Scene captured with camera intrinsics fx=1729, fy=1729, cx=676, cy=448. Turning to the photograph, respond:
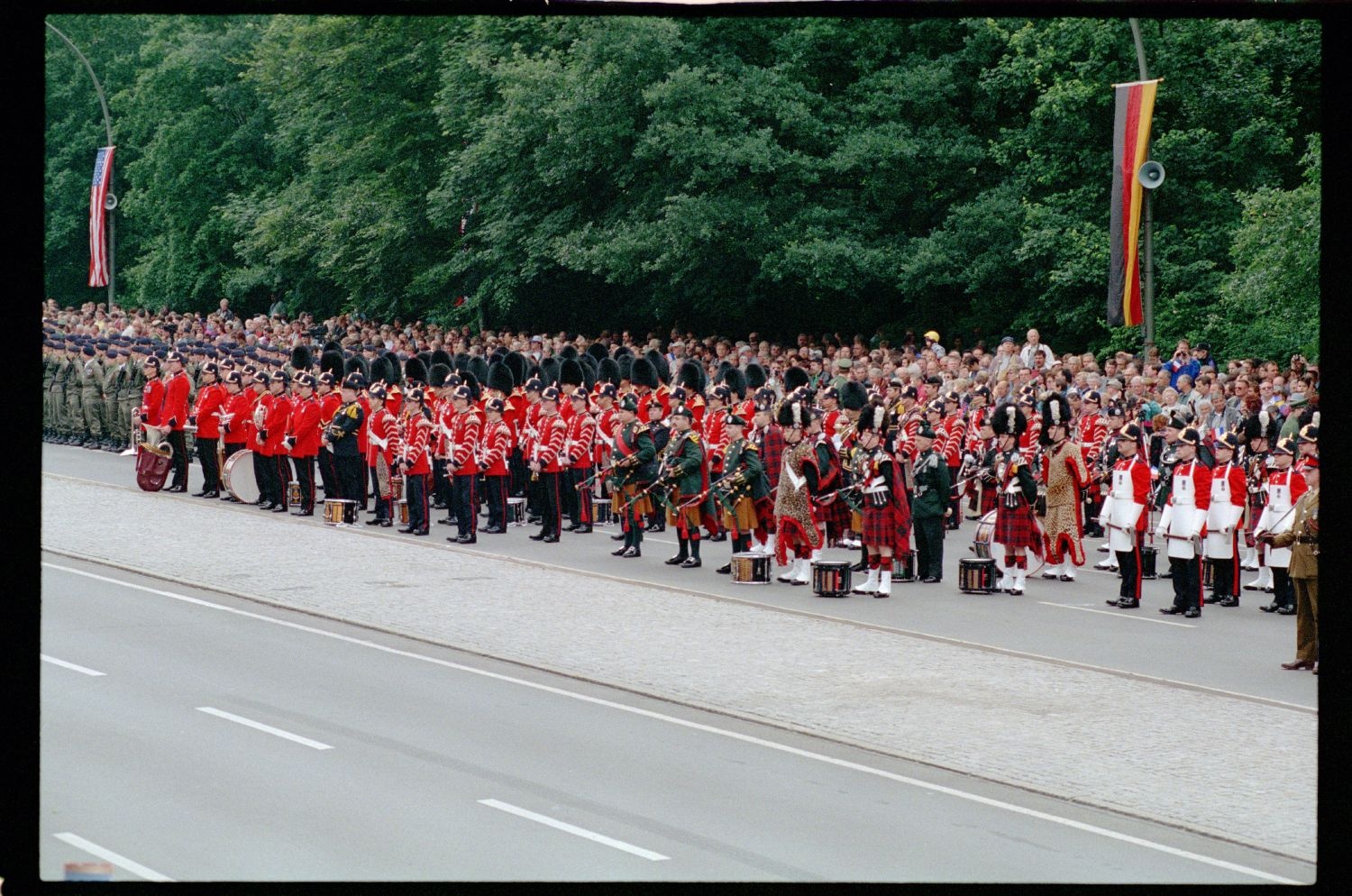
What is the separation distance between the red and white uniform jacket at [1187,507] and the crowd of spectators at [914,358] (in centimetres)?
131

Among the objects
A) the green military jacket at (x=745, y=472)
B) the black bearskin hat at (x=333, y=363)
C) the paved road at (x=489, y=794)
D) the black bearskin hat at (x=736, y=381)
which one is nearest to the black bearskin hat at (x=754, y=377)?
the black bearskin hat at (x=736, y=381)

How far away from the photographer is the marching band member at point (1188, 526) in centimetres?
1611

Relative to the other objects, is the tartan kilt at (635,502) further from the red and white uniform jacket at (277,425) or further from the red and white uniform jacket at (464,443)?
the red and white uniform jacket at (277,425)

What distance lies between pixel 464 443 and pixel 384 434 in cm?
213

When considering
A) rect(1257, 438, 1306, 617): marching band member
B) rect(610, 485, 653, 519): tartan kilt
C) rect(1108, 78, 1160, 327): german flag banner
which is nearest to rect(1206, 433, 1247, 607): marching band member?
rect(1257, 438, 1306, 617): marching band member

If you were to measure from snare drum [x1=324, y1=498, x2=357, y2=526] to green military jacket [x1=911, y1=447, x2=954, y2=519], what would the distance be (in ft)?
26.5

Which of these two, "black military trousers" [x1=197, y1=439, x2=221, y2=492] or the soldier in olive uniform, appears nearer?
the soldier in olive uniform

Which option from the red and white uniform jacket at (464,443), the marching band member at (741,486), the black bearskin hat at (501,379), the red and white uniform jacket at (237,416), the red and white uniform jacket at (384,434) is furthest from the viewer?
the red and white uniform jacket at (237,416)

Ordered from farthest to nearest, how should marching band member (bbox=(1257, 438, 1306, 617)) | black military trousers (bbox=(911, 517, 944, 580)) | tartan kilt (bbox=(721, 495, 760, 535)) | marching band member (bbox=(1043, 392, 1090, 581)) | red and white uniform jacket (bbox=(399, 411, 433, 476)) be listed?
red and white uniform jacket (bbox=(399, 411, 433, 476)) < tartan kilt (bbox=(721, 495, 760, 535)) < black military trousers (bbox=(911, 517, 944, 580)) < marching band member (bbox=(1043, 392, 1090, 581)) < marching band member (bbox=(1257, 438, 1306, 617))

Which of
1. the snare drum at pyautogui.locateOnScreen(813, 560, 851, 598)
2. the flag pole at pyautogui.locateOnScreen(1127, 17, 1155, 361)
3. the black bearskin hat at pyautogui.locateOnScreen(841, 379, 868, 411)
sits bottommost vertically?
the snare drum at pyautogui.locateOnScreen(813, 560, 851, 598)

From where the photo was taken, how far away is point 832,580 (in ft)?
56.1

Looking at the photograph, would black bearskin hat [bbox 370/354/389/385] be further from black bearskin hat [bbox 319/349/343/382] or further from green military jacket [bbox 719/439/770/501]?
green military jacket [bbox 719/439/770/501]

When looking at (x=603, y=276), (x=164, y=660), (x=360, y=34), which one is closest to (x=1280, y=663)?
(x=164, y=660)

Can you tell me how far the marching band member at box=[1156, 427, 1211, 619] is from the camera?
16.1 meters
